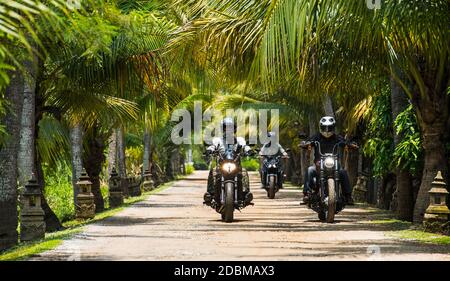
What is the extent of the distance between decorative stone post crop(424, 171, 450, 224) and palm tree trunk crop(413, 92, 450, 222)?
1.03 meters

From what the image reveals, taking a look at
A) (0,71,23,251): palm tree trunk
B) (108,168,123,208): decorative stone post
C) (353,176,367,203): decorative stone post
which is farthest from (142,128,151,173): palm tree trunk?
(0,71,23,251): palm tree trunk

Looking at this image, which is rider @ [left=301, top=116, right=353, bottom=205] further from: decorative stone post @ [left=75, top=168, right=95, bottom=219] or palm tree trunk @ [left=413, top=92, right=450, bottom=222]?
decorative stone post @ [left=75, top=168, right=95, bottom=219]

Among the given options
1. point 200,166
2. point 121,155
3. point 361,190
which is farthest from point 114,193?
point 200,166

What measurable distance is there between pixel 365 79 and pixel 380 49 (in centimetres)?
211

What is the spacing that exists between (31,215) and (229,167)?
3614mm

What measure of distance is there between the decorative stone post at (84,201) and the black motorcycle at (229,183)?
374 centimetres

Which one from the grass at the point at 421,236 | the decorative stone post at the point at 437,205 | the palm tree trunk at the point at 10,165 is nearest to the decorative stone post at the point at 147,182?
the palm tree trunk at the point at 10,165

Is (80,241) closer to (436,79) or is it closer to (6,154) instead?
(6,154)

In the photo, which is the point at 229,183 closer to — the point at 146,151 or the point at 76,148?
the point at 76,148

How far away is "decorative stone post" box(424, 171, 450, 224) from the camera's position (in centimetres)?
1470

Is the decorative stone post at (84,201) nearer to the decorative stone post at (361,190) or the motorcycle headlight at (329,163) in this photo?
the motorcycle headlight at (329,163)

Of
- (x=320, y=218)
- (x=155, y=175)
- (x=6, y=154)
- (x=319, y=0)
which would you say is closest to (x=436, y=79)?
(x=320, y=218)

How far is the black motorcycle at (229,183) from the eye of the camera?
1702cm

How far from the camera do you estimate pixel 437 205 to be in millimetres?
14805
